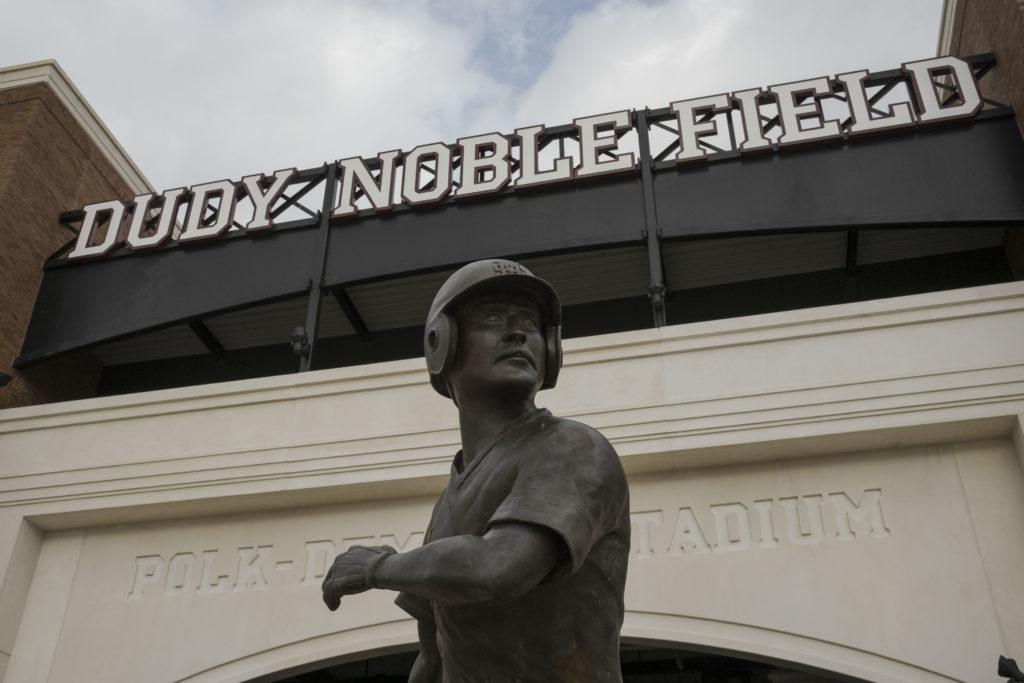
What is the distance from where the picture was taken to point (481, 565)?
2.13 m

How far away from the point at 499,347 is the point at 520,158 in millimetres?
→ 11205

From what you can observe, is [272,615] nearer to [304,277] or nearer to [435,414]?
[435,414]

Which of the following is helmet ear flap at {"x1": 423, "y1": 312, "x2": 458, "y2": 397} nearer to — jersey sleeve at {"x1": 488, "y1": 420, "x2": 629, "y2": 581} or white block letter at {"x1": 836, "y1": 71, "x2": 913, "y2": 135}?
jersey sleeve at {"x1": 488, "y1": 420, "x2": 629, "y2": 581}

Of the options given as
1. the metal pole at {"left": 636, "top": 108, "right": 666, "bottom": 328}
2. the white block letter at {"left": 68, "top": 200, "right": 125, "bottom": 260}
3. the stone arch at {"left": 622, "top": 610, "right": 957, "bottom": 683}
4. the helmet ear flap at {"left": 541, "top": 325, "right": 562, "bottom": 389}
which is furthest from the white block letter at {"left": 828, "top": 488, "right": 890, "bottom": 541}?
the white block letter at {"left": 68, "top": 200, "right": 125, "bottom": 260}

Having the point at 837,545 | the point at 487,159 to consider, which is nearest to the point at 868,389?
the point at 837,545

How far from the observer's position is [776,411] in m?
9.85

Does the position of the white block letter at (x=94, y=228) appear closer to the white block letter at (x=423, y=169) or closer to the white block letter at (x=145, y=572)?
the white block letter at (x=423, y=169)

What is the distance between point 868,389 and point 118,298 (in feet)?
34.4

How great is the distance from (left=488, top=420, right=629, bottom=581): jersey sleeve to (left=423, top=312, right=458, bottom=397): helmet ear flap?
351 millimetres

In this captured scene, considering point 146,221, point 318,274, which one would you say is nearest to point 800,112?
point 318,274

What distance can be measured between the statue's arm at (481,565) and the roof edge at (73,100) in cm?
1601

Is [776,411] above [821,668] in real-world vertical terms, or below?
above

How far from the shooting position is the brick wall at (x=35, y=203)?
14211 mm

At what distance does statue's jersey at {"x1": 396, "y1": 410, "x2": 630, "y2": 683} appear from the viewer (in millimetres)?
2252
